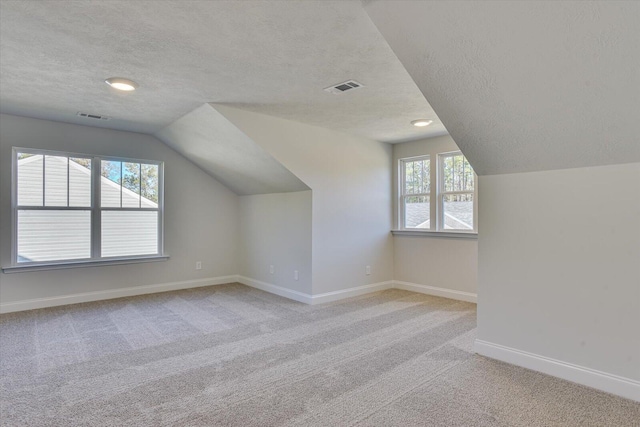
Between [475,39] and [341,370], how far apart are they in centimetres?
231

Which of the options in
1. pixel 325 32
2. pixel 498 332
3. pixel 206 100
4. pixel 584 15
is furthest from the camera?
pixel 206 100

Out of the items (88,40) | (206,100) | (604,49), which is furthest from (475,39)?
(206,100)

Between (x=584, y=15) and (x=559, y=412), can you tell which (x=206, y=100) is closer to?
(x=584, y=15)

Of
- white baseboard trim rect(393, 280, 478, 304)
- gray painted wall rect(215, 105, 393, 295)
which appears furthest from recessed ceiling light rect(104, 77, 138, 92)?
white baseboard trim rect(393, 280, 478, 304)

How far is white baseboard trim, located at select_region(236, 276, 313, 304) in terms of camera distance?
465cm

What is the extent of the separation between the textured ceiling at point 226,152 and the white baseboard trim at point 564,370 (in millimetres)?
2788

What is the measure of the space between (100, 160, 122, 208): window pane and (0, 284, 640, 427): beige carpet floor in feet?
5.09

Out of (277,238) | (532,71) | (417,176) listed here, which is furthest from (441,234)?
(532,71)

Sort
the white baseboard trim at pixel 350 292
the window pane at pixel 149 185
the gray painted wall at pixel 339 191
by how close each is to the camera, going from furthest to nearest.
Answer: the window pane at pixel 149 185, the white baseboard trim at pixel 350 292, the gray painted wall at pixel 339 191

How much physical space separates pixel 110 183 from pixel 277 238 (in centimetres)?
246

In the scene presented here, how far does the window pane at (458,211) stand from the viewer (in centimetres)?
480

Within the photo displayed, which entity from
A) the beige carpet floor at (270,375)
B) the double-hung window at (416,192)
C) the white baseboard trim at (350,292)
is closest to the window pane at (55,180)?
the beige carpet floor at (270,375)

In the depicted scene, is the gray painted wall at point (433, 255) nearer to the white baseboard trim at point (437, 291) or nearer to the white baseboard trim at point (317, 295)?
the white baseboard trim at point (437, 291)

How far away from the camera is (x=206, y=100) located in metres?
3.65
